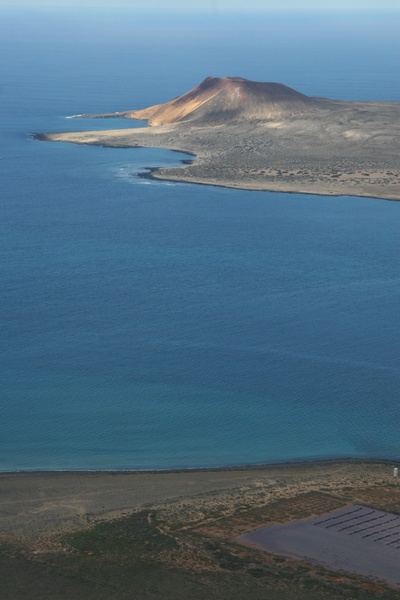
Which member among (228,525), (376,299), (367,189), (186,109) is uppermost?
(186,109)

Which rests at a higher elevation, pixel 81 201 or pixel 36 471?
pixel 81 201

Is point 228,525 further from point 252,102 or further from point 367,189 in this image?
point 252,102

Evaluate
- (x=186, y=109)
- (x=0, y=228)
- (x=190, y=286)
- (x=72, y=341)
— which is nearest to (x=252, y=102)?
(x=186, y=109)

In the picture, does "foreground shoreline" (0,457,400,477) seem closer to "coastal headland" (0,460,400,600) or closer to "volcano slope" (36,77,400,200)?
"coastal headland" (0,460,400,600)

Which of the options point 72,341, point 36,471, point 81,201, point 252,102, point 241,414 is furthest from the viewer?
point 252,102

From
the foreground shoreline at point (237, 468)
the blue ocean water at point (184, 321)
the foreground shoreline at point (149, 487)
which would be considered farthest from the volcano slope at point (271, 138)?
the foreground shoreline at point (149, 487)

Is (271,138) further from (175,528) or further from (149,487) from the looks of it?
(175,528)

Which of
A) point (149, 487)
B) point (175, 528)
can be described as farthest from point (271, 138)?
point (175, 528)
